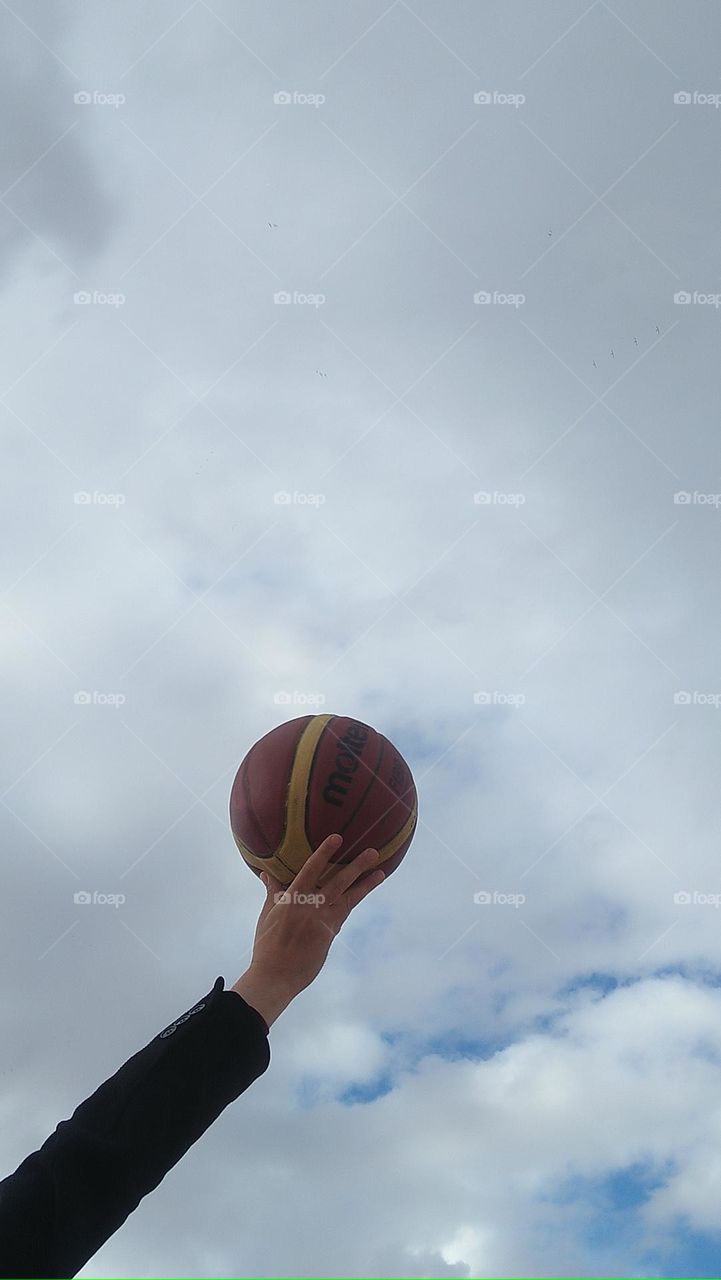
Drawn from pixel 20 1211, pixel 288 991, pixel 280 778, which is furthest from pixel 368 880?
pixel 280 778

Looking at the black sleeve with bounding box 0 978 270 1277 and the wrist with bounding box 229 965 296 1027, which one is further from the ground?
the wrist with bounding box 229 965 296 1027

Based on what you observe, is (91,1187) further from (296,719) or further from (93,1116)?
(296,719)

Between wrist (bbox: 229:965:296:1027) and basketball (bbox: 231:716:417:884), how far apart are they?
10.9 ft

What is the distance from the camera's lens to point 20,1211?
193 cm

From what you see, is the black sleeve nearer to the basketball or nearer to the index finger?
the index finger

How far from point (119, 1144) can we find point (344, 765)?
4.56 metres

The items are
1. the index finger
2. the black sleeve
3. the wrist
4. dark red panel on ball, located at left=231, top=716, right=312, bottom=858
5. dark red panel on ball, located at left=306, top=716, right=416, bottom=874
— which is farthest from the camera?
dark red panel on ball, located at left=231, top=716, right=312, bottom=858

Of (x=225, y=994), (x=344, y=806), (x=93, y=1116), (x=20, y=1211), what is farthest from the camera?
(x=344, y=806)

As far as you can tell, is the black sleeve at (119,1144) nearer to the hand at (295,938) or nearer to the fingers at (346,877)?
the hand at (295,938)

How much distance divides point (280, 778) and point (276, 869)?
0.58 m

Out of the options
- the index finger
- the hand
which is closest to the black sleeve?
the hand

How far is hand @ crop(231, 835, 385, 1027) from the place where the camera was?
272 cm
